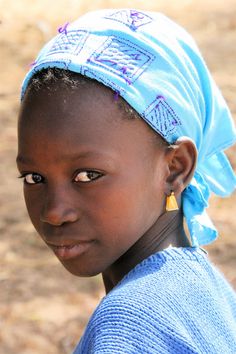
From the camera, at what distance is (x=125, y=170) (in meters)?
2.13

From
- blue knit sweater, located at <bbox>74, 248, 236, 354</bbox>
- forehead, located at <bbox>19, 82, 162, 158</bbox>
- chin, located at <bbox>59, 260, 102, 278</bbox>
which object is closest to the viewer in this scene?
blue knit sweater, located at <bbox>74, 248, 236, 354</bbox>

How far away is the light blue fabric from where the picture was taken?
6.99 ft

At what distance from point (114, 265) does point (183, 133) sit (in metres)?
0.39

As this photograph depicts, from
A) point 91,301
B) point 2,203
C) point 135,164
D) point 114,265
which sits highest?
point 135,164

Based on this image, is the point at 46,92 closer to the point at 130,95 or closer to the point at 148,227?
the point at 130,95

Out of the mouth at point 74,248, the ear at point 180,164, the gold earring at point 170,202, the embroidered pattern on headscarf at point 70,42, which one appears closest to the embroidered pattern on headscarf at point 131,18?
the embroidered pattern on headscarf at point 70,42

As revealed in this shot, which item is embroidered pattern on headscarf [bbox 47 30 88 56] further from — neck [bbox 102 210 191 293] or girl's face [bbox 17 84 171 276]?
neck [bbox 102 210 191 293]

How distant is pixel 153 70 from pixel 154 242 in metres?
0.43

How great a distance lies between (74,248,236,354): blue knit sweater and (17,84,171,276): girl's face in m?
0.12

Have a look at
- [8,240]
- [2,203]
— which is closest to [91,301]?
[8,240]

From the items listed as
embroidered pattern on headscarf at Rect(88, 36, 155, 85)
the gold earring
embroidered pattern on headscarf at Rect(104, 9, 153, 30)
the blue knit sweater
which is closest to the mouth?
the blue knit sweater

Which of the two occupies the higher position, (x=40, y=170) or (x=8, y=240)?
(x=40, y=170)

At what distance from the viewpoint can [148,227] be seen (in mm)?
2221

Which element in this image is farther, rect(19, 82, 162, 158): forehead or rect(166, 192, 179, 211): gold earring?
rect(166, 192, 179, 211): gold earring
